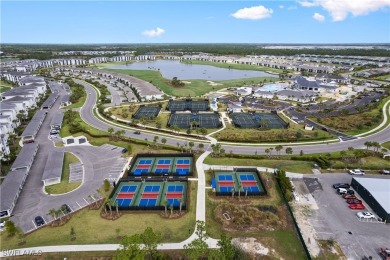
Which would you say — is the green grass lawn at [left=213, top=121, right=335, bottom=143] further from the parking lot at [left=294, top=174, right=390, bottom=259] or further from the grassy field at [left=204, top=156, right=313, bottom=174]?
the parking lot at [left=294, top=174, right=390, bottom=259]

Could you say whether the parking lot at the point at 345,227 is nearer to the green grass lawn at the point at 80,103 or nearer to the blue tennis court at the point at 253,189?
the blue tennis court at the point at 253,189

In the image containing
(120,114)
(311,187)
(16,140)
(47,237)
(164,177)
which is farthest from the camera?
(120,114)

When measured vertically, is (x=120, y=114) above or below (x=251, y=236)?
above

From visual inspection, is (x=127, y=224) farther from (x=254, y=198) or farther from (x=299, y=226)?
(x=299, y=226)

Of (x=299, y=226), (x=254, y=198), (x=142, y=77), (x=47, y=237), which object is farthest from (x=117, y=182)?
(x=142, y=77)

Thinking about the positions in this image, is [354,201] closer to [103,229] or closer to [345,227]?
[345,227]

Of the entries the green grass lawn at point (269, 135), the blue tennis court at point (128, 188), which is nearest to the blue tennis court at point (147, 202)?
the blue tennis court at point (128, 188)

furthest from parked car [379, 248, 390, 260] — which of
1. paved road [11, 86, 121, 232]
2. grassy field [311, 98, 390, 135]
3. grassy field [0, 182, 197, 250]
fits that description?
grassy field [311, 98, 390, 135]
